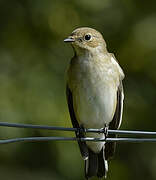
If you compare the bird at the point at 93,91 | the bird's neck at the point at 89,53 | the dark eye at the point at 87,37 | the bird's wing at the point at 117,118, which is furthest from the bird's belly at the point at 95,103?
the dark eye at the point at 87,37

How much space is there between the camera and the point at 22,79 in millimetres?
7516

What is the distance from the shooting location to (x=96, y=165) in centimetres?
660

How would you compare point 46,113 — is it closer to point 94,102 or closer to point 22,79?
point 22,79

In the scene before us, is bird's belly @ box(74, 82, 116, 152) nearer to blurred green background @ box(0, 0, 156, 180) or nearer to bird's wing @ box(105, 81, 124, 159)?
bird's wing @ box(105, 81, 124, 159)

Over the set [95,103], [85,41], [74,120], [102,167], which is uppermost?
[85,41]

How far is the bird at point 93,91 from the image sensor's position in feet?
20.4

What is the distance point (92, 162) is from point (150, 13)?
2258 mm

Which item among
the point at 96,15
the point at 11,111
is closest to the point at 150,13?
the point at 96,15

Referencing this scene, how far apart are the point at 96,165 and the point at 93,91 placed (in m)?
0.85

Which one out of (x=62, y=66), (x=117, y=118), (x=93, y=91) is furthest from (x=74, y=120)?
(x=62, y=66)

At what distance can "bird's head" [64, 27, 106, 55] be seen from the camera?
644 centimetres

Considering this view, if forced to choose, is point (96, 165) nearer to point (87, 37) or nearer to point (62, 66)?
point (87, 37)

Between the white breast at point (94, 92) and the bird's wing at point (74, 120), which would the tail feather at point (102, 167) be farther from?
the white breast at point (94, 92)

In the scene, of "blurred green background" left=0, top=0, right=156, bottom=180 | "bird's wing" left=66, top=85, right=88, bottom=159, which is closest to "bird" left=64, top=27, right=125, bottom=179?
"bird's wing" left=66, top=85, right=88, bottom=159
